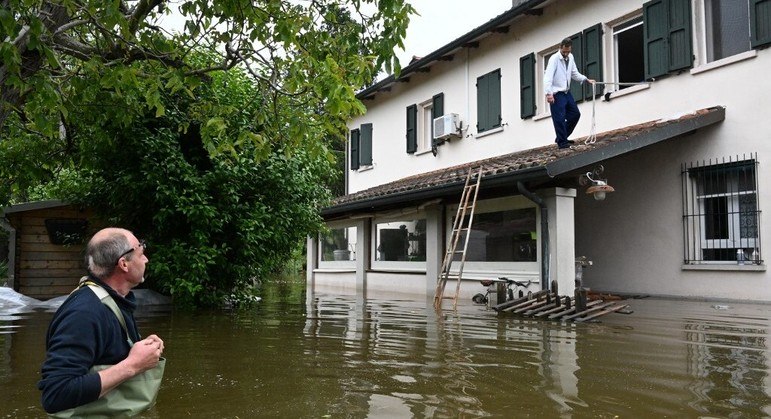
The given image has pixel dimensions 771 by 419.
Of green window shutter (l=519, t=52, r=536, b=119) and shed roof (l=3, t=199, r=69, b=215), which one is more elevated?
green window shutter (l=519, t=52, r=536, b=119)

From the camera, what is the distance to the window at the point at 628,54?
13.4m

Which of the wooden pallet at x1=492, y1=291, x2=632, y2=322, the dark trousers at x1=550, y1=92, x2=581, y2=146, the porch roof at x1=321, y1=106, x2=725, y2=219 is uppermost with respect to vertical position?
the dark trousers at x1=550, y1=92, x2=581, y2=146

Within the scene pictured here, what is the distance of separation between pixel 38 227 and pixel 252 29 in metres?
8.85

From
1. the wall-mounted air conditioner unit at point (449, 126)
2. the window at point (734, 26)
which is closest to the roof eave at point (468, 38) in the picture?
the wall-mounted air conditioner unit at point (449, 126)

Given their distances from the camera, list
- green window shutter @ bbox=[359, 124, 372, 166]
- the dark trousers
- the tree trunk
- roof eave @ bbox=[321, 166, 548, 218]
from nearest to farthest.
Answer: the tree trunk < roof eave @ bbox=[321, 166, 548, 218] < the dark trousers < green window shutter @ bbox=[359, 124, 372, 166]

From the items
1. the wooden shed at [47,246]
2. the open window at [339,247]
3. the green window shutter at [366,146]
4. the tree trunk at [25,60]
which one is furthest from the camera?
the green window shutter at [366,146]

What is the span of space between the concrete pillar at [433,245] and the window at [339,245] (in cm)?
543

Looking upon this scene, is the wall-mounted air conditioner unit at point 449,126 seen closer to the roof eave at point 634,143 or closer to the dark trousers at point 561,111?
the dark trousers at point 561,111

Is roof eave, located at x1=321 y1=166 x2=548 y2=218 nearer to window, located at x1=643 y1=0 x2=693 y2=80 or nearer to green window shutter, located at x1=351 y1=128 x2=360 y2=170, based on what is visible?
window, located at x1=643 y1=0 x2=693 y2=80

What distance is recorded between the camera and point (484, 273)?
13695 millimetres

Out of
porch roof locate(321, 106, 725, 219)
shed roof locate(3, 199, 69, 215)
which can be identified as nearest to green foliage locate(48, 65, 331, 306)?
shed roof locate(3, 199, 69, 215)

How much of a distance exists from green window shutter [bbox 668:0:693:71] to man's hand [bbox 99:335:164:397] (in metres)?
11.2

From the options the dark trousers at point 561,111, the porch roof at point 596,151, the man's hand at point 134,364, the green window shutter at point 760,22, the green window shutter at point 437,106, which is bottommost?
the man's hand at point 134,364

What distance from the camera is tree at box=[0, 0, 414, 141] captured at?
242 inches
